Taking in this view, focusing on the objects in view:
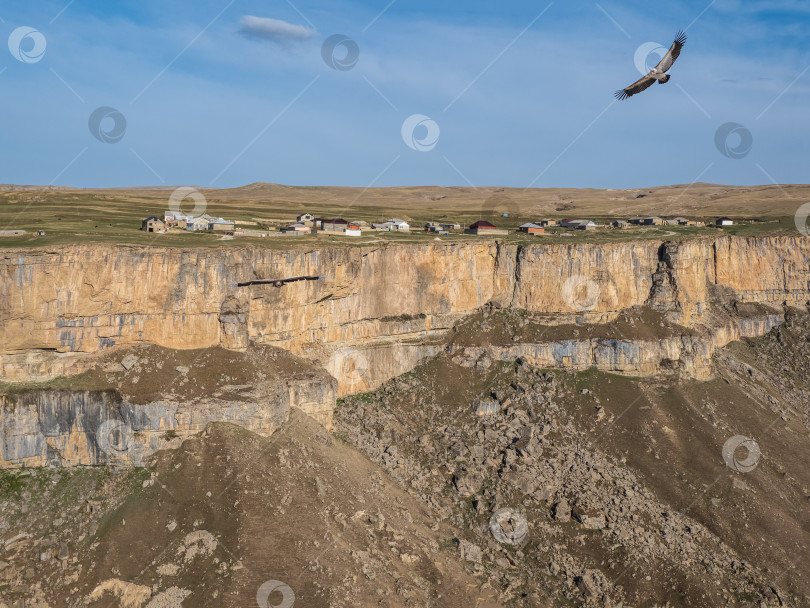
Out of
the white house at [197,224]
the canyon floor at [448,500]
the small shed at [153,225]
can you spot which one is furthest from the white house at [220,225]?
the canyon floor at [448,500]

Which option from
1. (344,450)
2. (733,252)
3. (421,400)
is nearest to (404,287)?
(421,400)

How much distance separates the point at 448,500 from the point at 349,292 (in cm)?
1679

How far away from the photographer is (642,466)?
2297 inches

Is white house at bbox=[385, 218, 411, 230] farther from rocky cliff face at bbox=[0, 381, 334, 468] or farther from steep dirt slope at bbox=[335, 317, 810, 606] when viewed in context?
rocky cliff face at bbox=[0, 381, 334, 468]

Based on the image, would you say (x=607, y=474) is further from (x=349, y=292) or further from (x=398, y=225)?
(x=398, y=225)

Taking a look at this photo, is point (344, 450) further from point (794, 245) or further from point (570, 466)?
point (794, 245)

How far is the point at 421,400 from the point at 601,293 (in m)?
20.0

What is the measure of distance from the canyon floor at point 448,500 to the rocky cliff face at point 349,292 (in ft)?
6.79

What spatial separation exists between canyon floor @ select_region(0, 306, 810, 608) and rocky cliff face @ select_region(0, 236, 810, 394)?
2070mm

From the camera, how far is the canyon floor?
4203 centimetres

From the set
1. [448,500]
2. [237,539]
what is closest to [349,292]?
[448,500]

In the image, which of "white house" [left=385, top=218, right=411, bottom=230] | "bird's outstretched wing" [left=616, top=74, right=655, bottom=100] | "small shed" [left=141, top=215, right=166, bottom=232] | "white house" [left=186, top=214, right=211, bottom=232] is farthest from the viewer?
"white house" [left=385, top=218, right=411, bottom=230]

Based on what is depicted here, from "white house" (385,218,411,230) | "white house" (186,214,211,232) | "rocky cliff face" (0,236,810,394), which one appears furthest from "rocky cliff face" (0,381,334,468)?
"white house" (385,218,411,230)

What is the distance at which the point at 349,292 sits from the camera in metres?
61.8
